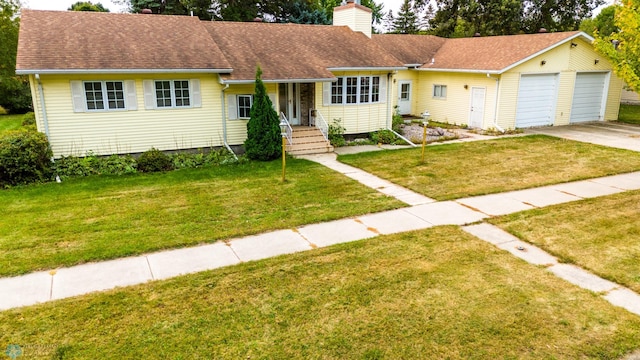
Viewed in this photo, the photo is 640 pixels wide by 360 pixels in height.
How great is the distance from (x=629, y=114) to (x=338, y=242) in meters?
25.5

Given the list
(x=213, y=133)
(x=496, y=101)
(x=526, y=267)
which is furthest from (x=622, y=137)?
(x=213, y=133)

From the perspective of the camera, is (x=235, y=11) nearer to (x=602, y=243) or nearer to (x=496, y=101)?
(x=496, y=101)

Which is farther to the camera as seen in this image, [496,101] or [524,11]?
[524,11]

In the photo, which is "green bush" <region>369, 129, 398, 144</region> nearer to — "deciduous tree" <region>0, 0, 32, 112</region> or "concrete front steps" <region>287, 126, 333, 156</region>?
"concrete front steps" <region>287, 126, 333, 156</region>

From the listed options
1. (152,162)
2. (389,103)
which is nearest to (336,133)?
(389,103)

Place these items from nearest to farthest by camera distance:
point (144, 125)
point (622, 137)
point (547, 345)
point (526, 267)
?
1. point (547, 345)
2. point (526, 267)
3. point (144, 125)
4. point (622, 137)

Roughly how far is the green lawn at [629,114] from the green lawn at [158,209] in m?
18.9

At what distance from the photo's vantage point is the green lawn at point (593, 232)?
7340 mm

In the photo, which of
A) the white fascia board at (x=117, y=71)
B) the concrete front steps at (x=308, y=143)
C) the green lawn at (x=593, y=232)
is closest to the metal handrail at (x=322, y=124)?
the concrete front steps at (x=308, y=143)

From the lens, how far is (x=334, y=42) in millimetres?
19203

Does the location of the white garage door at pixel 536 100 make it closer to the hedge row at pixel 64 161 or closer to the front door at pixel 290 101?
the front door at pixel 290 101

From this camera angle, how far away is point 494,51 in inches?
827

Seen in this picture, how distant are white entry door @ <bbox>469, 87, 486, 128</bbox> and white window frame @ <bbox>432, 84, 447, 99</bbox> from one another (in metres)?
1.96

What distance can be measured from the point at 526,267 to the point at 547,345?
86.0 inches
